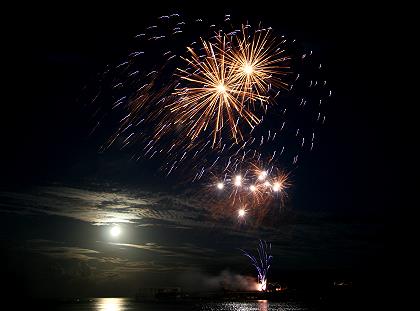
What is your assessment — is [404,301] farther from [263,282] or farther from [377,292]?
[263,282]

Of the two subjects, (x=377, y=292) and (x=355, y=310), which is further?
(x=377, y=292)

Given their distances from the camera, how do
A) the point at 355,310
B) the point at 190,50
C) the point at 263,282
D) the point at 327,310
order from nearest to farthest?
the point at 190,50 < the point at 263,282 < the point at 355,310 < the point at 327,310

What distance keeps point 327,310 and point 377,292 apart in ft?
207

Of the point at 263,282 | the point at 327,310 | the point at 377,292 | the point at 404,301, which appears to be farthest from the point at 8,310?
the point at 377,292

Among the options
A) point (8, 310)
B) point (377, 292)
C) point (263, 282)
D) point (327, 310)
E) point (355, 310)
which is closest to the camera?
point (263, 282)

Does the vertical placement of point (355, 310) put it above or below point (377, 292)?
below

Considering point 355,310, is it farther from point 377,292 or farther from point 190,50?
point 190,50

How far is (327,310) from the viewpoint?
13775cm

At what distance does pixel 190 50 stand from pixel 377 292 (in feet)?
626

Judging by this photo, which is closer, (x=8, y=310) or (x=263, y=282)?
(x=263, y=282)

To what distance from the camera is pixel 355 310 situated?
5094 inches

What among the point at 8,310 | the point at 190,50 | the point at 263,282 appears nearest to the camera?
the point at 190,50

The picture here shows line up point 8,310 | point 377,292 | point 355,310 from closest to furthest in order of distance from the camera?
point 355,310
point 8,310
point 377,292

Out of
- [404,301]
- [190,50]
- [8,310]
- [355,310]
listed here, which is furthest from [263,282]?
[8,310]
